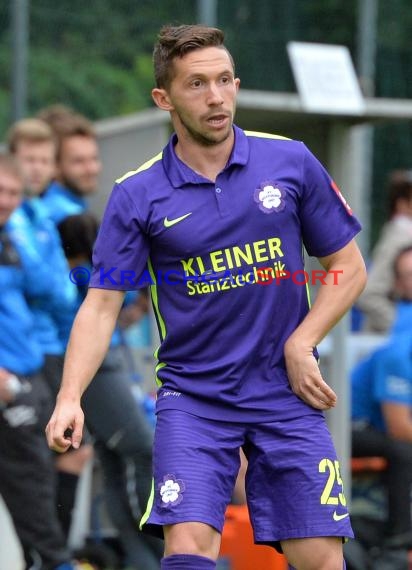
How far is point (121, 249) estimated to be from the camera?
450 cm

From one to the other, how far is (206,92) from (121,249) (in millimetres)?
567

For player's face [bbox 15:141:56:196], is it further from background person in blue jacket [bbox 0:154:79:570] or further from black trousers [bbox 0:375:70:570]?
black trousers [bbox 0:375:70:570]

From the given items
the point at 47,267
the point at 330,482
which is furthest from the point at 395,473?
the point at 330,482

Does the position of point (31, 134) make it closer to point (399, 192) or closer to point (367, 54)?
point (399, 192)

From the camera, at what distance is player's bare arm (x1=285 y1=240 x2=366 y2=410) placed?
4461 mm

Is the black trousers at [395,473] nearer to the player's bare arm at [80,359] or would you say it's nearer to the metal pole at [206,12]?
the player's bare arm at [80,359]

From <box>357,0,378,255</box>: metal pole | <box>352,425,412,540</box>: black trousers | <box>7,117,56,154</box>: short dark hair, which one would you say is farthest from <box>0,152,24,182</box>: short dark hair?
<box>357,0,378,255</box>: metal pole

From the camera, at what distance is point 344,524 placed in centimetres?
443

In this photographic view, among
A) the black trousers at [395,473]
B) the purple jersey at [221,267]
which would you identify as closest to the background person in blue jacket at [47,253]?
the black trousers at [395,473]

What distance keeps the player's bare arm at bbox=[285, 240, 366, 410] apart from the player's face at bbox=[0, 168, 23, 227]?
2041mm

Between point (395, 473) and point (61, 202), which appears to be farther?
point (395, 473)

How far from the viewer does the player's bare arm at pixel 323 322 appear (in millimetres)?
4461

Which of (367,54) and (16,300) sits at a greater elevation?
(16,300)

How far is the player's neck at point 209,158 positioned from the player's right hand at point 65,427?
2.85ft
